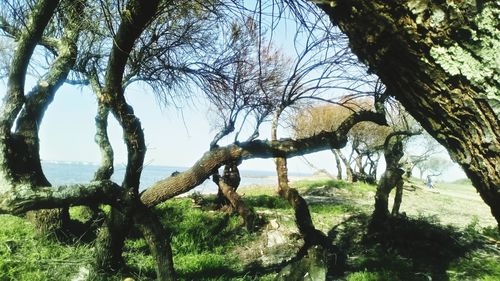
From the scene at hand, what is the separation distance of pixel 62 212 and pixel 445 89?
738cm

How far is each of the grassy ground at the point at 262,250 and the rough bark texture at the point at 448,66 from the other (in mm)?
5351

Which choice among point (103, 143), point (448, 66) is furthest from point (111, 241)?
point (448, 66)

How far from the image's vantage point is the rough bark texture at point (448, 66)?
34.7 inches

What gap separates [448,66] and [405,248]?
763cm

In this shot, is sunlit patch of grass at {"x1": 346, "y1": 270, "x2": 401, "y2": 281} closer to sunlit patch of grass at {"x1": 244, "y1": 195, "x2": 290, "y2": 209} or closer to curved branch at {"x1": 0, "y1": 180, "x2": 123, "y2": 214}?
curved branch at {"x1": 0, "y1": 180, "x2": 123, "y2": 214}

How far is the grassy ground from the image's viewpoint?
19.4 feet

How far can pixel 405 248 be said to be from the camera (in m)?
7.68

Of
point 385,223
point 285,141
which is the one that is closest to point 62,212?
point 285,141

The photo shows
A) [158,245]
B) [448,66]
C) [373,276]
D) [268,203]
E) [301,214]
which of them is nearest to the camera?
[448,66]

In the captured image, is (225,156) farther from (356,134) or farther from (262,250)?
(356,134)

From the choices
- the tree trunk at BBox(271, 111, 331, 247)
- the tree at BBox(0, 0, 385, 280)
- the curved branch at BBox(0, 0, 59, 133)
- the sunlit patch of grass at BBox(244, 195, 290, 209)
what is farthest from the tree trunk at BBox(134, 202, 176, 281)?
the sunlit patch of grass at BBox(244, 195, 290, 209)

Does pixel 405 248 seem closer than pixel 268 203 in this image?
Yes

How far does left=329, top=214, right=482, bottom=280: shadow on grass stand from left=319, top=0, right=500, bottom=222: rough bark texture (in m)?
5.72

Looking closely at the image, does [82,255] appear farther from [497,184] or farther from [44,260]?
[497,184]
